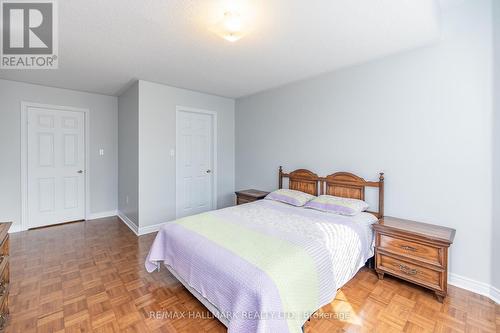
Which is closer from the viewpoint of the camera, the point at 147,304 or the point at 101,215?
the point at 147,304

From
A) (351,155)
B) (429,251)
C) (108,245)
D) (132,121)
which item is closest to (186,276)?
(108,245)

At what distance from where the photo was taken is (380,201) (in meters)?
2.67

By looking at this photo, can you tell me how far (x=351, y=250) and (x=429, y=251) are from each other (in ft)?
2.19

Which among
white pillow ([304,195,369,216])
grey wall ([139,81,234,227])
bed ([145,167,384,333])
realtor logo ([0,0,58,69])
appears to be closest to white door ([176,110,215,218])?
grey wall ([139,81,234,227])

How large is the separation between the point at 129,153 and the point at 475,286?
183 inches

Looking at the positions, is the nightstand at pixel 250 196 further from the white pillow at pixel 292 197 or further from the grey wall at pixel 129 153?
the grey wall at pixel 129 153

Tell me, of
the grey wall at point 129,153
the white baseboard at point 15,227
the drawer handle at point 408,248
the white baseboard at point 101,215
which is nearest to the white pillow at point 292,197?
the drawer handle at point 408,248

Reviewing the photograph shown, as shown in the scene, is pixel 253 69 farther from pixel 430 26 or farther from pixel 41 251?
pixel 41 251

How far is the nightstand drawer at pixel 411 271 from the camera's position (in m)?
2.00

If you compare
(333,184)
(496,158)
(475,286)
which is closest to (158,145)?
(333,184)

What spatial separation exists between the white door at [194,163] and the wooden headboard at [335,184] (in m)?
1.56

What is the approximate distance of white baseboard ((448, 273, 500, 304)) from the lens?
6.56 feet

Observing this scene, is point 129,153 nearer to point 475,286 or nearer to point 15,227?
point 15,227

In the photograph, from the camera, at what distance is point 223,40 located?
2283 mm
